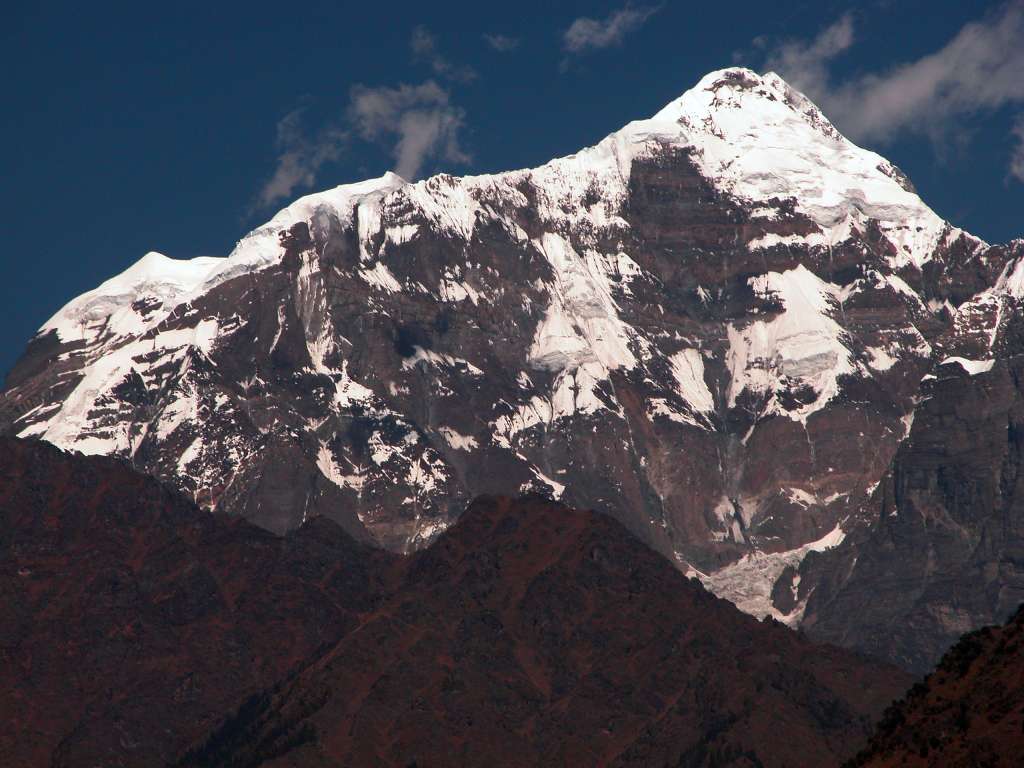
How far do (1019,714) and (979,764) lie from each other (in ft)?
20.1

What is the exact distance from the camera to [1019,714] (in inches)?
7849

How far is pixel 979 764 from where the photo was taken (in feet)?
641
